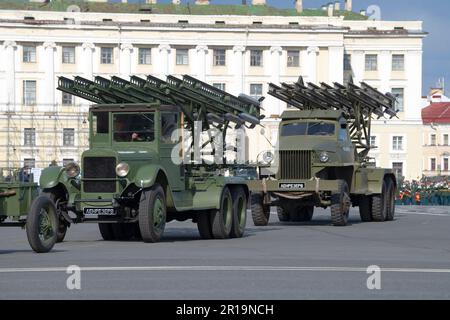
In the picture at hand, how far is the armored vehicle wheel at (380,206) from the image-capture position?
119ft

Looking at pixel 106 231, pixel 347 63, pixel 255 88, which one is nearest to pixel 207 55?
pixel 255 88

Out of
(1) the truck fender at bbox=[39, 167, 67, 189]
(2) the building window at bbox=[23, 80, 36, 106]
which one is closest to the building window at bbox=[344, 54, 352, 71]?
(2) the building window at bbox=[23, 80, 36, 106]

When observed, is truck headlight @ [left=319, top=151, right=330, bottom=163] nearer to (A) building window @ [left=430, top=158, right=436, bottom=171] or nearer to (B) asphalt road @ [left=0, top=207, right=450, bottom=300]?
(B) asphalt road @ [left=0, top=207, right=450, bottom=300]

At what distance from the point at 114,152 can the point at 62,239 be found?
7.68ft

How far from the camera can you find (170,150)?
24719 millimetres

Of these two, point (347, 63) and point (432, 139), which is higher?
point (347, 63)

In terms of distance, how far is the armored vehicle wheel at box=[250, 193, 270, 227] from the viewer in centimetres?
3281

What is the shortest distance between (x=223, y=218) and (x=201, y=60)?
83654 mm

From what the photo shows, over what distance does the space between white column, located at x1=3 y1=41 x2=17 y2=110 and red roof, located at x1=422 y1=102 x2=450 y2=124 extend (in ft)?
197

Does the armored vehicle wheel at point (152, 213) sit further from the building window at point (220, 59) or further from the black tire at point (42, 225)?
the building window at point (220, 59)

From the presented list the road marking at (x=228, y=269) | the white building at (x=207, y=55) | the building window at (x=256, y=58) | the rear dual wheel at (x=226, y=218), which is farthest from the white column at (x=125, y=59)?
the road marking at (x=228, y=269)

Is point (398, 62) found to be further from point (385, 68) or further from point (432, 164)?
point (432, 164)
